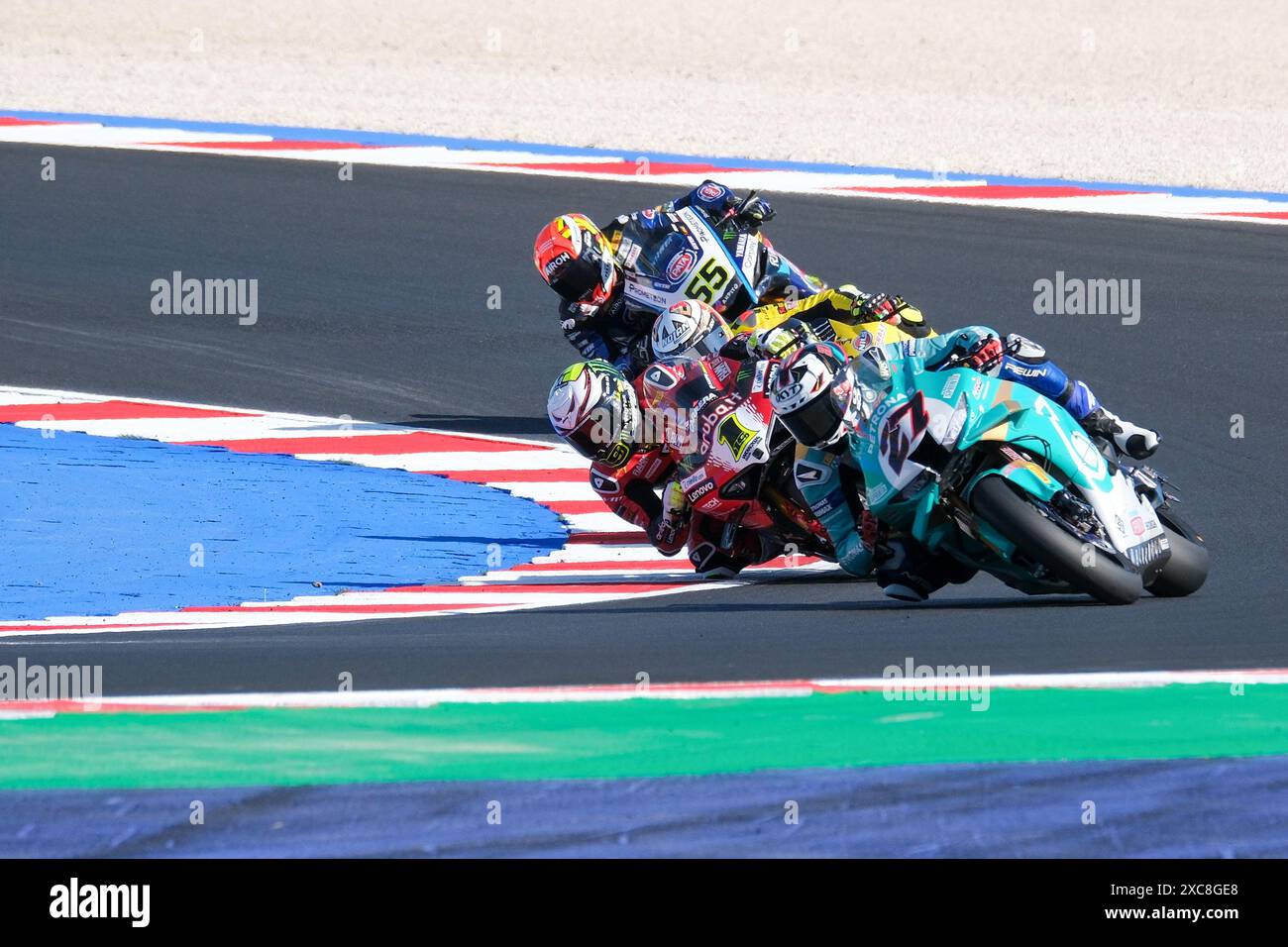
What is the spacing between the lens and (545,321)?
13.2m

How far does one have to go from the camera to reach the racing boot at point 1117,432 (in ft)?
23.8

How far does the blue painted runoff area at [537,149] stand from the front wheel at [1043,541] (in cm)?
879

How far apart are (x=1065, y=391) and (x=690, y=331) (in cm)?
244

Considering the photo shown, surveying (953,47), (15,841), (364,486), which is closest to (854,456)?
(364,486)

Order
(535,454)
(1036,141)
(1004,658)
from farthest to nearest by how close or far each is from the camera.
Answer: (1036,141) → (535,454) → (1004,658)

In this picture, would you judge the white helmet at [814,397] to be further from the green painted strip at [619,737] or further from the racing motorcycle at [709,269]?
the racing motorcycle at [709,269]

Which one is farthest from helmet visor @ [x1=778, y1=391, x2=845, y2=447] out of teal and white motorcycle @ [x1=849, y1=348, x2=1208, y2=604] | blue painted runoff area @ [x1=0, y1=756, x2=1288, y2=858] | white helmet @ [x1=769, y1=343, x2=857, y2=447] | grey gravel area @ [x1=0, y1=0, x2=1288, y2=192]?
grey gravel area @ [x1=0, y1=0, x2=1288, y2=192]

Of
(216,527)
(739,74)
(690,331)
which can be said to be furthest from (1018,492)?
(739,74)

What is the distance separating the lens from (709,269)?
34.0 ft

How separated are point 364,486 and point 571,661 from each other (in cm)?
434

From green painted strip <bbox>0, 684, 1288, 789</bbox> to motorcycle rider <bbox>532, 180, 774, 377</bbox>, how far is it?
5224 millimetres

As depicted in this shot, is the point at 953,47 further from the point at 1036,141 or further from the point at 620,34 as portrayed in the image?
the point at 1036,141

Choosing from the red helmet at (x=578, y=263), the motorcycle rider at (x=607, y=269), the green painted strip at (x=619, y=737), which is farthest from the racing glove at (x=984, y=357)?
the red helmet at (x=578, y=263)

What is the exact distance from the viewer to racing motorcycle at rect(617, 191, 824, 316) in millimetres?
10328
